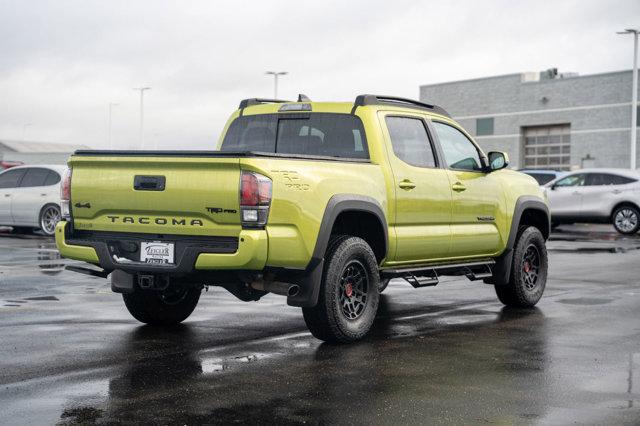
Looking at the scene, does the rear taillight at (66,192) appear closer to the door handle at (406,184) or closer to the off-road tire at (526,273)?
the door handle at (406,184)

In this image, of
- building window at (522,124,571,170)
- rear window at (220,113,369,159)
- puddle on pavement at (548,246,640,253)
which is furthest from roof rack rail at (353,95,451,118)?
building window at (522,124,571,170)

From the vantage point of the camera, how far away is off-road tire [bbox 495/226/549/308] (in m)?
10.6

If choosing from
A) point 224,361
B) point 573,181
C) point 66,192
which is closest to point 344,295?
point 224,361

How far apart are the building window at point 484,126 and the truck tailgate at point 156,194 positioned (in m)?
58.4

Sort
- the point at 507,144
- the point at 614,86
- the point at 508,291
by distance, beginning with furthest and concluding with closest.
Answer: the point at 507,144 → the point at 614,86 → the point at 508,291

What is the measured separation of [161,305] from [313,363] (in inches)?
86.3

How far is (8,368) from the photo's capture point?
6.95 metres

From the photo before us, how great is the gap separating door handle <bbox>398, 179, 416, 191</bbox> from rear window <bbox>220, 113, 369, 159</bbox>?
39 cm

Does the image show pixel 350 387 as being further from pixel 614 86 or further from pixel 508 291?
pixel 614 86

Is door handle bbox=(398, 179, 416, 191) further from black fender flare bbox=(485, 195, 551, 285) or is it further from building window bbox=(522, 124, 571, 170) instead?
building window bbox=(522, 124, 571, 170)

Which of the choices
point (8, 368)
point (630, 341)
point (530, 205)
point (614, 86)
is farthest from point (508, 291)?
point (614, 86)

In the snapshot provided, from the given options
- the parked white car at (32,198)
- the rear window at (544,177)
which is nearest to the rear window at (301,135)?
the parked white car at (32,198)

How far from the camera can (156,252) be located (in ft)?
25.1

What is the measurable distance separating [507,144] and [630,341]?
185 feet
